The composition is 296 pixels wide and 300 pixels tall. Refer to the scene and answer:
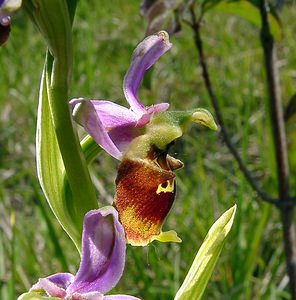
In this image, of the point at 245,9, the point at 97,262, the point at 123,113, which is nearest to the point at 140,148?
the point at 123,113

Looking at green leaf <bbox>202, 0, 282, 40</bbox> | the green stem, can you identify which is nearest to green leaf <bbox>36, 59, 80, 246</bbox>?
the green stem

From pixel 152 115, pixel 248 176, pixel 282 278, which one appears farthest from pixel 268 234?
pixel 152 115

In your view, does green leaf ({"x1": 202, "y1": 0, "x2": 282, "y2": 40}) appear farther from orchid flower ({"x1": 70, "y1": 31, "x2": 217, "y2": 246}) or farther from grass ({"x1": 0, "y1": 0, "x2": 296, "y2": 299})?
orchid flower ({"x1": 70, "y1": 31, "x2": 217, "y2": 246})

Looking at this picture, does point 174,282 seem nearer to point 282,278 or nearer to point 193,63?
point 282,278

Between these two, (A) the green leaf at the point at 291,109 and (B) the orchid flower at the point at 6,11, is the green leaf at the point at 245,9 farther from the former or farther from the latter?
(B) the orchid flower at the point at 6,11

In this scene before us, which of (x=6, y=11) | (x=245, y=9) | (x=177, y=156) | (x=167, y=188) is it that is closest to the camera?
(x=6, y=11)

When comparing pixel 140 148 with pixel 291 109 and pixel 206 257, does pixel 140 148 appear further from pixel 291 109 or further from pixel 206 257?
pixel 291 109

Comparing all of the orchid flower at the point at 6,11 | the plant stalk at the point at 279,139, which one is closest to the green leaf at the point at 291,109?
the plant stalk at the point at 279,139
